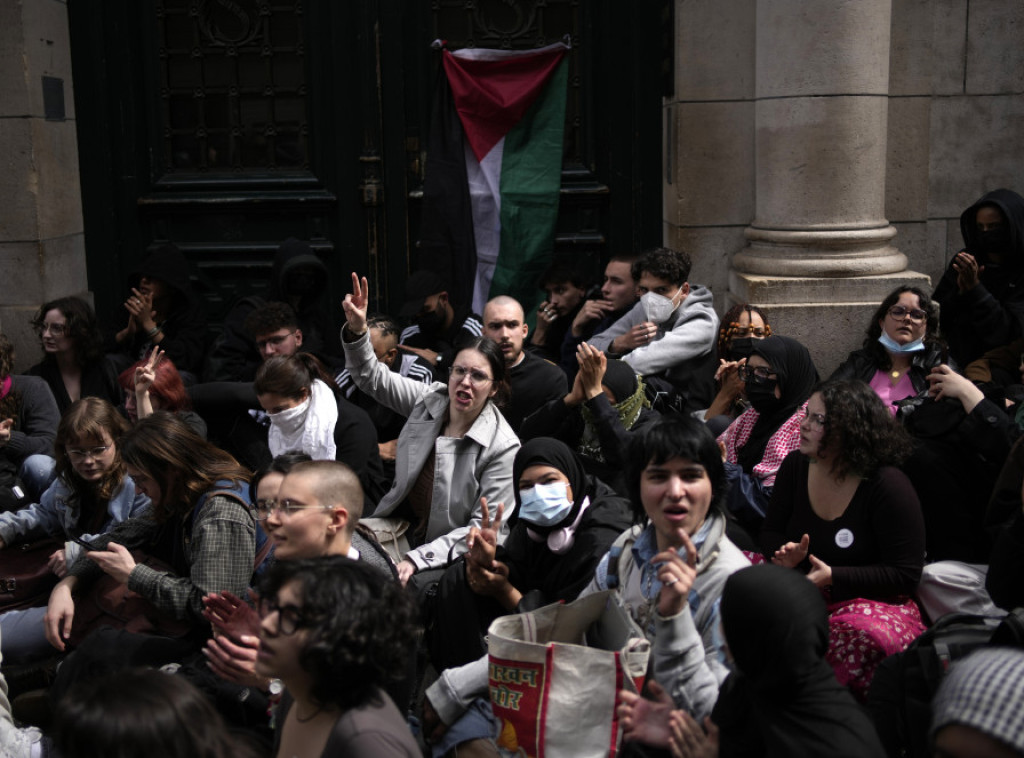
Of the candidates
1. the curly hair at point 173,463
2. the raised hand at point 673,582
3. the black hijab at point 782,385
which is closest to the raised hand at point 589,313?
the black hijab at point 782,385

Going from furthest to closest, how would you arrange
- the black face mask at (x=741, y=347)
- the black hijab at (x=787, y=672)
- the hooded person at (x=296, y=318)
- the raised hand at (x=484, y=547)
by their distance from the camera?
1. the hooded person at (x=296, y=318)
2. the black face mask at (x=741, y=347)
3. the raised hand at (x=484, y=547)
4. the black hijab at (x=787, y=672)

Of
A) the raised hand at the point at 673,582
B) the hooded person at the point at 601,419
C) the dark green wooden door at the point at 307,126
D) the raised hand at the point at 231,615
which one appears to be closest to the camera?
the raised hand at the point at 673,582

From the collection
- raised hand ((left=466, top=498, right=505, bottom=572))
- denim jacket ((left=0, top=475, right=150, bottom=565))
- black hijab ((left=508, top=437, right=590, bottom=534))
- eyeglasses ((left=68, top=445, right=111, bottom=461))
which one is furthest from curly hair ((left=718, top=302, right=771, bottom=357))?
eyeglasses ((left=68, top=445, right=111, bottom=461))

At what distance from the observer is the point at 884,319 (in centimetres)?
589

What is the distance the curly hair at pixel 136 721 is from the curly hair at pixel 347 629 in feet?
0.99

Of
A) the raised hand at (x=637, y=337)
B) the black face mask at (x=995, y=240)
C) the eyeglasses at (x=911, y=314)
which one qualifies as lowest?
the raised hand at (x=637, y=337)

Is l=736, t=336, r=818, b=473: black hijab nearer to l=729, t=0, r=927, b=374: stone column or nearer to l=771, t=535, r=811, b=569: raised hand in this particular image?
l=771, t=535, r=811, b=569: raised hand

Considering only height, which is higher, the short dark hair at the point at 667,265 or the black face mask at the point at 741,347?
the short dark hair at the point at 667,265

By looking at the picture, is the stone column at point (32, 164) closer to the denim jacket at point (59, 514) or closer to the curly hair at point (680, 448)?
the denim jacket at point (59, 514)

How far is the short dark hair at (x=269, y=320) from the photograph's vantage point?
6676 mm

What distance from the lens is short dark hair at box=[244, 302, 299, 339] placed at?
668cm

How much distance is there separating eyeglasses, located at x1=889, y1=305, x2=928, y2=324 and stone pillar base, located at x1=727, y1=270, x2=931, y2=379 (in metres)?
1.15

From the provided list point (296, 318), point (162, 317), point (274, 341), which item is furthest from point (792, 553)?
point (162, 317)

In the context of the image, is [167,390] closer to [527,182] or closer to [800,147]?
[527,182]
